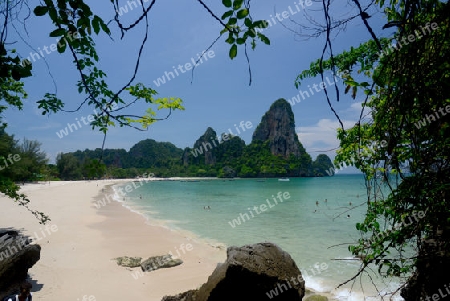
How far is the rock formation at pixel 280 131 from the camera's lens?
139375mm

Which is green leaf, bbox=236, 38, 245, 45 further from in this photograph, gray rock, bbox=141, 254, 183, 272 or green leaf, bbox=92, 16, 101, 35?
gray rock, bbox=141, 254, 183, 272

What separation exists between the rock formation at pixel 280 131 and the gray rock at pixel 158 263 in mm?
130360

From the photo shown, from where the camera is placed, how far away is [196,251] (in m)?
12.6

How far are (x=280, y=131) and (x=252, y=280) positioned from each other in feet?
471

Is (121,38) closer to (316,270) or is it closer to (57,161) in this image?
(316,270)

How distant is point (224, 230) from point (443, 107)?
17688 millimetres

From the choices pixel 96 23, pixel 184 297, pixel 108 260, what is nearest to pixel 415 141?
pixel 96 23

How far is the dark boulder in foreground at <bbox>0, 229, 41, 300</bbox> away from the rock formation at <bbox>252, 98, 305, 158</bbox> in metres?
135

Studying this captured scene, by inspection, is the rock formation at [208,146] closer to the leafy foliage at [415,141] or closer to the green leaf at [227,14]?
the leafy foliage at [415,141]

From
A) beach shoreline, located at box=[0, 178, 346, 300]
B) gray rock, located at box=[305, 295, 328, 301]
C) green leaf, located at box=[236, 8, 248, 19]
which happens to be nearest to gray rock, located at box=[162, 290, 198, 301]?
beach shoreline, located at box=[0, 178, 346, 300]

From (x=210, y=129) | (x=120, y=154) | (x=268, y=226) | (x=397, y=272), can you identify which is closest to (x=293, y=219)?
(x=268, y=226)

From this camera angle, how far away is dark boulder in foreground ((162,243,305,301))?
15.2ft

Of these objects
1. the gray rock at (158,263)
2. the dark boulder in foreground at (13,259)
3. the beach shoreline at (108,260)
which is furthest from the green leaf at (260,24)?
the gray rock at (158,263)

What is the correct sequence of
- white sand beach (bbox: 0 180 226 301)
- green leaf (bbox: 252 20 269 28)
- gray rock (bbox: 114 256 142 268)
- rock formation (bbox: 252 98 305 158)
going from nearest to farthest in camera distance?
green leaf (bbox: 252 20 269 28)
white sand beach (bbox: 0 180 226 301)
gray rock (bbox: 114 256 142 268)
rock formation (bbox: 252 98 305 158)
